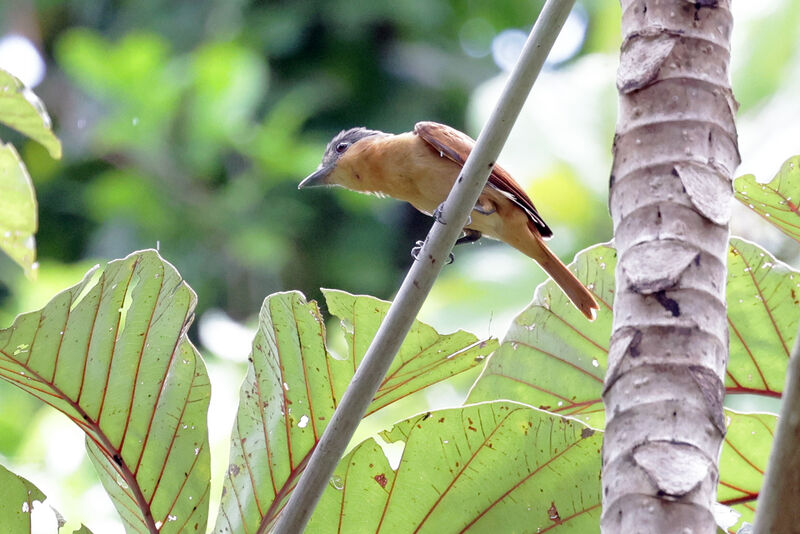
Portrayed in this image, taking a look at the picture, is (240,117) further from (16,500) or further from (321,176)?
(16,500)

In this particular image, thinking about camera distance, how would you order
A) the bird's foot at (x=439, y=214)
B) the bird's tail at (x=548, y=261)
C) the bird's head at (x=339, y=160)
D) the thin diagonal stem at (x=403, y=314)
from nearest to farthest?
the thin diagonal stem at (x=403, y=314) < the bird's foot at (x=439, y=214) < the bird's tail at (x=548, y=261) < the bird's head at (x=339, y=160)

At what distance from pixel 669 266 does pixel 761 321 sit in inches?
25.8

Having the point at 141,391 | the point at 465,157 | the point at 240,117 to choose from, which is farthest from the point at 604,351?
the point at 240,117

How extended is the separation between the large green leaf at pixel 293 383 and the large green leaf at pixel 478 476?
0.10 metres

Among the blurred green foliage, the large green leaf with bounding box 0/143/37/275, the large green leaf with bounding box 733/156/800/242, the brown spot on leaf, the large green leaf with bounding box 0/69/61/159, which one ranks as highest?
the blurred green foliage

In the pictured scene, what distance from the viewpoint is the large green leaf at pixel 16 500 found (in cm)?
163

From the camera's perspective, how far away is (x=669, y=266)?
1330mm

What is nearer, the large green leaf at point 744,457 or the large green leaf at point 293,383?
the large green leaf at point 293,383

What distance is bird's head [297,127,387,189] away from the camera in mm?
3363

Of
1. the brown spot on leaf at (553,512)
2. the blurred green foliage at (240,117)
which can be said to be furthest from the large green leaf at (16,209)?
the blurred green foliage at (240,117)

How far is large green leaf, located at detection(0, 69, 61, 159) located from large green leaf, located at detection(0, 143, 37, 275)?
6cm

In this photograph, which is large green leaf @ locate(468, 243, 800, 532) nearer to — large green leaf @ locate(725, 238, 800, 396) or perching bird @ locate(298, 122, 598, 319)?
large green leaf @ locate(725, 238, 800, 396)

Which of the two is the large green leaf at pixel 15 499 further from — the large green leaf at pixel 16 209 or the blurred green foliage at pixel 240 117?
the blurred green foliage at pixel 240 117


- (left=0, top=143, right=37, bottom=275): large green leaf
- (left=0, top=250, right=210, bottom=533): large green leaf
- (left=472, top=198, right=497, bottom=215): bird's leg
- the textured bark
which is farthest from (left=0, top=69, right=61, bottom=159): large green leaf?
(left=472, top=198, right=497, bottom=215): bird's leg
